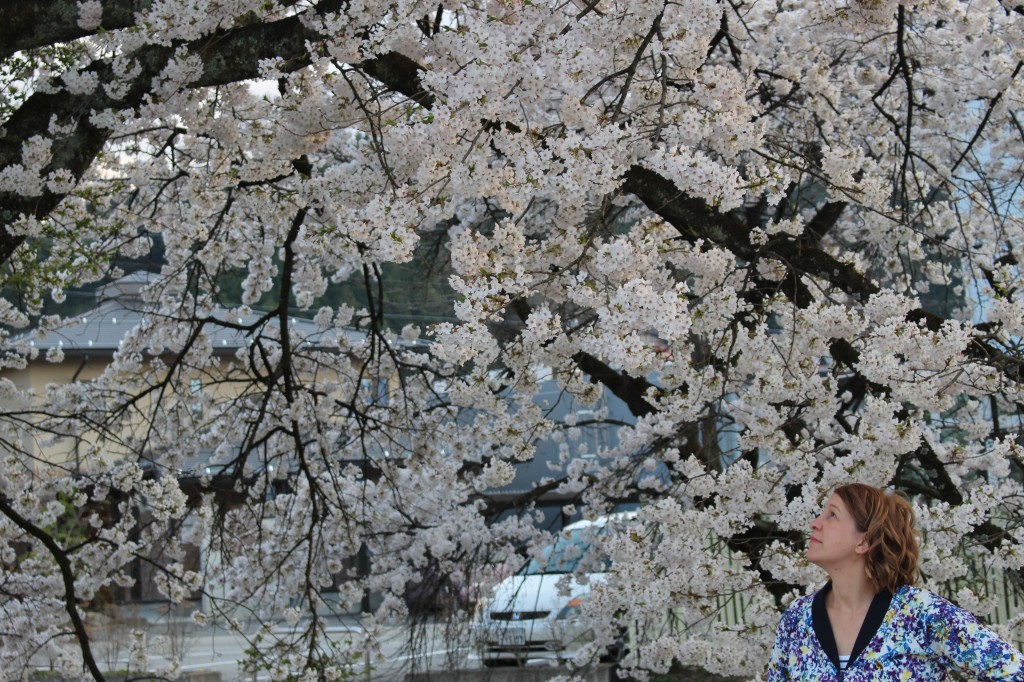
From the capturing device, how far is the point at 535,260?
470 cm

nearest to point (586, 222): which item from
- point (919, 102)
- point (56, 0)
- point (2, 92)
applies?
point (56, 0)

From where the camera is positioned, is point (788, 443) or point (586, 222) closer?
point (586, 222)

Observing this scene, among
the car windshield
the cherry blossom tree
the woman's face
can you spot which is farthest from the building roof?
the woman's face

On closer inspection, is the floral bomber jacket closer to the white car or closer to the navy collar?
the navy collar

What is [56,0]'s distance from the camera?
4449 millimetres

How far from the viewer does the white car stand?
7.94m

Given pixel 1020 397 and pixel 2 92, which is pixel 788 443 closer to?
pixel 1020 397

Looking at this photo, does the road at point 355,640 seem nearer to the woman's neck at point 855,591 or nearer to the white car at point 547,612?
the white car at point 547,612

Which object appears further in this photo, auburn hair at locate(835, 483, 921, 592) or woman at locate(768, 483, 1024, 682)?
auburn hair at locate(835, 483, 921, 592)

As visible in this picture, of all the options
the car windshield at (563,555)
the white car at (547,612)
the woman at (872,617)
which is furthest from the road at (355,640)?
the woman at (872,617)

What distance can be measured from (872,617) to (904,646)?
89 millimetres

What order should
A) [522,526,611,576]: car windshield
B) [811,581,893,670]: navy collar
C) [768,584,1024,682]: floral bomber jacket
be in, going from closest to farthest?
[768,584,1024,682]: floral bomber jacket, [811,581,893,670]: navy collar, [522,526,611,576]: car windshield

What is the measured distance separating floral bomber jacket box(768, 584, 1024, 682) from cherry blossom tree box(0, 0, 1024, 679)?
32.5 inches

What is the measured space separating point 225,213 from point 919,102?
4.40m
